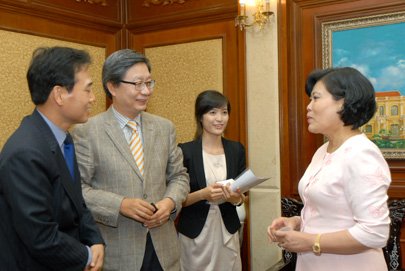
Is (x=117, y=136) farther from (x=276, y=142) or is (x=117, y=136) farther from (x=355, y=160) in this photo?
(x=276, y=142)

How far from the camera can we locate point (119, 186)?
7.65 ft

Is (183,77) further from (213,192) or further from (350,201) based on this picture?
(350,201)

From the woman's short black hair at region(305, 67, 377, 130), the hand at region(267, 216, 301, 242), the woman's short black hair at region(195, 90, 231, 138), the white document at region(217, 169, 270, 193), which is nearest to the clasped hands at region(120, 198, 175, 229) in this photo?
the hand at region(267, 216, 301, 242)

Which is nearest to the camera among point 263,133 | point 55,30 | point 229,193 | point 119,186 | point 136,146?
point 119,186

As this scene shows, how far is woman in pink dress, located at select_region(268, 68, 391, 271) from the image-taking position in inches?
69.3

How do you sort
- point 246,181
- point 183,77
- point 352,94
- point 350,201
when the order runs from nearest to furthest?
point 350,201, point 352,94, point 246,181, point 183,77

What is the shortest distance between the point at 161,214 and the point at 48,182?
0.71 meters

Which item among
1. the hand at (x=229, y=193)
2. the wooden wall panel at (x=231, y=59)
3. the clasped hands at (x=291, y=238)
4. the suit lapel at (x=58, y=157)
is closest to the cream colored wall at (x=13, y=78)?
the wooden wall panel at (x=231, y=59)

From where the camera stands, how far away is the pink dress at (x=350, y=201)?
1.75 meters

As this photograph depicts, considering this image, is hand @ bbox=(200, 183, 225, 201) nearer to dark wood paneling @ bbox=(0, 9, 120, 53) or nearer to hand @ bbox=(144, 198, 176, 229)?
hand @ bbox=(144, 198, 176, 229)

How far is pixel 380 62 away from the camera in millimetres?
3650

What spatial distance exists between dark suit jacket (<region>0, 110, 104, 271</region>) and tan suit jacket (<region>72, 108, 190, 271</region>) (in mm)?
449

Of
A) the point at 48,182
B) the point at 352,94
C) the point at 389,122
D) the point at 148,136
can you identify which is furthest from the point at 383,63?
the point at 48,182

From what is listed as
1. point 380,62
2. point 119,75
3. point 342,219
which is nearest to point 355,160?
point 342,219
